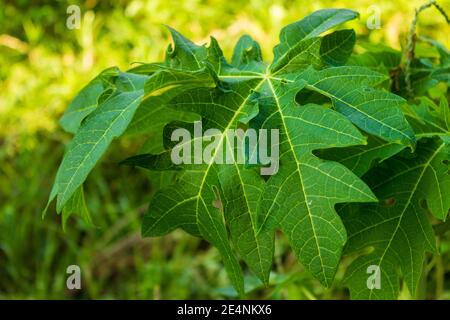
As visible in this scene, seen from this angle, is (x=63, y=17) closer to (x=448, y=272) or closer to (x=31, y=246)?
(x=31, y=246)

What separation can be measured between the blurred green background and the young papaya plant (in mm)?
1010

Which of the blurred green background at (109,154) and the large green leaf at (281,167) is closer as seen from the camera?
the large green leaf at (281,167)

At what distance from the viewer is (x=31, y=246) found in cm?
277

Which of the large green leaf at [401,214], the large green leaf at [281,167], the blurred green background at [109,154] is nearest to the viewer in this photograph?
the large green leaf at [281,167]

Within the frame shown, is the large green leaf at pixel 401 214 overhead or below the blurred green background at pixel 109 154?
below

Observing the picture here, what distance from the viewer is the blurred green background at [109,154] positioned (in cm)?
256

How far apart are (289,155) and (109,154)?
234 cm

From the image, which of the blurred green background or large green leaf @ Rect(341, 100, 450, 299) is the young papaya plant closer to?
large green leaf @ Rect(341, 100, 450, 299)

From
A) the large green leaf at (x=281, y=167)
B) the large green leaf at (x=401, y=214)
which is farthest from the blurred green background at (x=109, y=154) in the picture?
the large green leaf at (x=281, y=167)

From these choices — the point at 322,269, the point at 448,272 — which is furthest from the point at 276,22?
the point at 322,269

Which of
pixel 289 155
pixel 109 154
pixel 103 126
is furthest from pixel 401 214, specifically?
pixel 109 154

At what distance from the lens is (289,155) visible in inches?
32.9

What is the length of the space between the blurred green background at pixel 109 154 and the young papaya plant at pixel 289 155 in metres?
1.01

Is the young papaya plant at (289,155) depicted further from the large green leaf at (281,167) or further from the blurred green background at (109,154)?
the blurred green background at (109,154)
